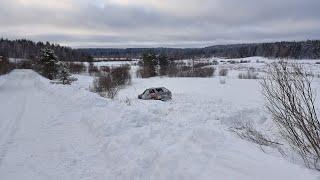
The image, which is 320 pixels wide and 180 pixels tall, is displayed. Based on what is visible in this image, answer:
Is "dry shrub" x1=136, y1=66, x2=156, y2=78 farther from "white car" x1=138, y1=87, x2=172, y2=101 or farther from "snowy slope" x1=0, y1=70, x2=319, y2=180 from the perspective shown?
"snowy slope" x1=0, y1=70, x2=319, y2=180

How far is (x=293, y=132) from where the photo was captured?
26.0 feet

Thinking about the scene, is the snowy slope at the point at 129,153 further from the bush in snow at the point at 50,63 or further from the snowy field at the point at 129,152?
the bush in snow at the point at 50,63

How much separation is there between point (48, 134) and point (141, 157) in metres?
5.23

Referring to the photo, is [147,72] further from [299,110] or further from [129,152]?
[299,110]

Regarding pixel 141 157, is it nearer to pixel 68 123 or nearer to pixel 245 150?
pixel 245 150

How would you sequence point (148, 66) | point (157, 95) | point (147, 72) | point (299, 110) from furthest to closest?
1. point (148, 66)
2. point (147, 72)
3. point (157, 95)
4. point (299, 110)

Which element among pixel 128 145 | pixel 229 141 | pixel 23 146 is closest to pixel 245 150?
pixel 229 141

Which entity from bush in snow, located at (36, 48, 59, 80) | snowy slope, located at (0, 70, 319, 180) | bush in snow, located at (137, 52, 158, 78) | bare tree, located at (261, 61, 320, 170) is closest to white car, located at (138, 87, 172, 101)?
snowy slope, located at (0, 70, 319, 180)

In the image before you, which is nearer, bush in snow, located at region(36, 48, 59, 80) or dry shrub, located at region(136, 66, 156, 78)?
bush in snow, located at region(36, 48, 59, 80)

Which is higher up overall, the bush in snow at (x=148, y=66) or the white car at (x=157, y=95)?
the bush in snow at (x=148, y=66)

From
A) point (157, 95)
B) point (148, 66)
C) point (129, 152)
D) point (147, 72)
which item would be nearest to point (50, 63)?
point (147, 72)

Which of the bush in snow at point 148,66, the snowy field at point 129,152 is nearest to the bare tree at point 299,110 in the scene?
the snowy field at point 129,152

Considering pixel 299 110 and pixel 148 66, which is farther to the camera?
pixel 148 66

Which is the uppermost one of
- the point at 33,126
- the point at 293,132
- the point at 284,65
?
the point at 284,65
